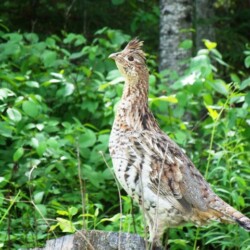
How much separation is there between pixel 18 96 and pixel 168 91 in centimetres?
142

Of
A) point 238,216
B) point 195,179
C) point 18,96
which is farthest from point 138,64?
point 18,96

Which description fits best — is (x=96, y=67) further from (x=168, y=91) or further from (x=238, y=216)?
(x=238, y=216)

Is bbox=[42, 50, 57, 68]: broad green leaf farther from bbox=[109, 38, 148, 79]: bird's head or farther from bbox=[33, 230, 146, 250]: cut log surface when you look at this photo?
bbox=[33, 230, 146, 250]: cut log surface

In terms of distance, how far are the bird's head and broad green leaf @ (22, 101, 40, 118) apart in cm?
117

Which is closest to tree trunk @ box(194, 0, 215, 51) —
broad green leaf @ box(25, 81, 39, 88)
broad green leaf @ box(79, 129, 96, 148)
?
broad green leaf @ box(25, 81, 39, 88)

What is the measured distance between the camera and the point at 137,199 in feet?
18.7

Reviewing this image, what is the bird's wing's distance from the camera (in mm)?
5723

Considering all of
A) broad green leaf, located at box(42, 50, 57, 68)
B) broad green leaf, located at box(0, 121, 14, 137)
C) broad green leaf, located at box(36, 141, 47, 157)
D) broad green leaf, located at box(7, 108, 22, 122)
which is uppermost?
broad green leaf, located at box(42, 50, 57, 68)

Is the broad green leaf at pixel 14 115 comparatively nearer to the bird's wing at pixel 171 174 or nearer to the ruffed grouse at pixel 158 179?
the ruffed grouse at pixel 158 179

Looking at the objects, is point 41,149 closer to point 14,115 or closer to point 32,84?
point 14,115

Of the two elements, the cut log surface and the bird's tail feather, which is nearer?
the cut log surface

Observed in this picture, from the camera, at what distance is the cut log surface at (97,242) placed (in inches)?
185

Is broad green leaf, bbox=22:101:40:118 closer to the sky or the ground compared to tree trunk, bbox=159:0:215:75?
closer to the ground

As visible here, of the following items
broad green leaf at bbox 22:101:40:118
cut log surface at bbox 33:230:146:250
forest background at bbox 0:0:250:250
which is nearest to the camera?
cut log surface at bbox 33:230:146:250
